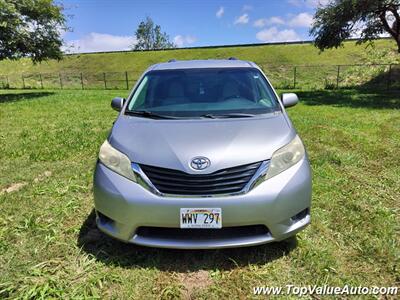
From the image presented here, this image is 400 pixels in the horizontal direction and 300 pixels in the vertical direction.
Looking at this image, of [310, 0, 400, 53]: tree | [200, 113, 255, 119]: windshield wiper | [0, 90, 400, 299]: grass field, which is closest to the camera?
[0, 90, 400, 299]: grass field

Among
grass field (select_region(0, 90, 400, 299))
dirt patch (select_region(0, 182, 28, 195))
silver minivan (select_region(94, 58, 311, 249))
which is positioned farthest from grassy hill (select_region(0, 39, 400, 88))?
silver minivan (select_region(94, 58, 311, 249))

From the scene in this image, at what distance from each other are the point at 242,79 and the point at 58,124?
6311 mm

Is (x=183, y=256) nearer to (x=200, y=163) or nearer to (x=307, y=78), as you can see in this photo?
(x=200, y=163)

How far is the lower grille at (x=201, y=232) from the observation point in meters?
2.36

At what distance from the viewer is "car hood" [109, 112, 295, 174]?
2.32 metres

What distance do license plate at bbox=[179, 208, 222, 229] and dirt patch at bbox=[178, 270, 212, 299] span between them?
0.45 metres

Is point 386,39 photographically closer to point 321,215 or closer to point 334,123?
point 334,123

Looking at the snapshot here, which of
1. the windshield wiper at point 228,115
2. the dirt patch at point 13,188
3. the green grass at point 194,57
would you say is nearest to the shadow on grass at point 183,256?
the windshield wiper at point 228,115

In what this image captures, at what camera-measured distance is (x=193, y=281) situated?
7.95 feet

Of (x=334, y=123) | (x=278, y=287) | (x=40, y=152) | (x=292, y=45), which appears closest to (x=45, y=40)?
(x=40, y=152)

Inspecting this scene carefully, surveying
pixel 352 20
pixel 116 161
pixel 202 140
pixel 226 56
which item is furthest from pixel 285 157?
pixel 226 56

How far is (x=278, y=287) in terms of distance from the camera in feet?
7.62

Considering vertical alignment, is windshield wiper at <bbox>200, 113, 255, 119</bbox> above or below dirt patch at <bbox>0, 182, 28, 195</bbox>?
above

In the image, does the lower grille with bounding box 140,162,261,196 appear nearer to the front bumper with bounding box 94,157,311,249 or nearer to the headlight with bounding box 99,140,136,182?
the front bumper with bounding box 94,157,311,249
